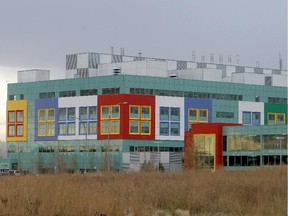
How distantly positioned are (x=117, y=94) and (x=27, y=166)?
21.2 m

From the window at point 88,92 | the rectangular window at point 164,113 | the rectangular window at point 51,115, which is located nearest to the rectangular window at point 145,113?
the rectangular window at point 164,113

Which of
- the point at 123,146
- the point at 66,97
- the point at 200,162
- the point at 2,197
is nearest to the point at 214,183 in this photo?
the point at 2,197

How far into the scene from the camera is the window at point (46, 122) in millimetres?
116375

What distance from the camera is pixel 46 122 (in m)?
117

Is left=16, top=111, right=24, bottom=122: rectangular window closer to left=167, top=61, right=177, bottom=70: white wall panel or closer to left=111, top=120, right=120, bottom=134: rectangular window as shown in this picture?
left=111, top=120, right=120, bottom=134: rectangular window

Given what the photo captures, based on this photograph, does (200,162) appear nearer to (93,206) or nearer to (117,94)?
(117,94)

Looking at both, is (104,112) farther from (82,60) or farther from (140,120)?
(82,60)

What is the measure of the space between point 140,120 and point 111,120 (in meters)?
4.47

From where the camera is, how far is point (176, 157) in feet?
362

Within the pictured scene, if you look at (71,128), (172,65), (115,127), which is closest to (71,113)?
(71,128)

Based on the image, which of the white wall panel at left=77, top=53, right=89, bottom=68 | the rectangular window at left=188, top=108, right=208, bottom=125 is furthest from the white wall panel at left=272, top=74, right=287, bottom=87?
the white wall panel at left=77, top=53, right=89, bottom=68

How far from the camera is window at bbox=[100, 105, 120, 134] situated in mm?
108375

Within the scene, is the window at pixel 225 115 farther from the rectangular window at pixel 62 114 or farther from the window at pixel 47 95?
the window at pixel 47 95

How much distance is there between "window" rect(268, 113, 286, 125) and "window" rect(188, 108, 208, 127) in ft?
40.8
